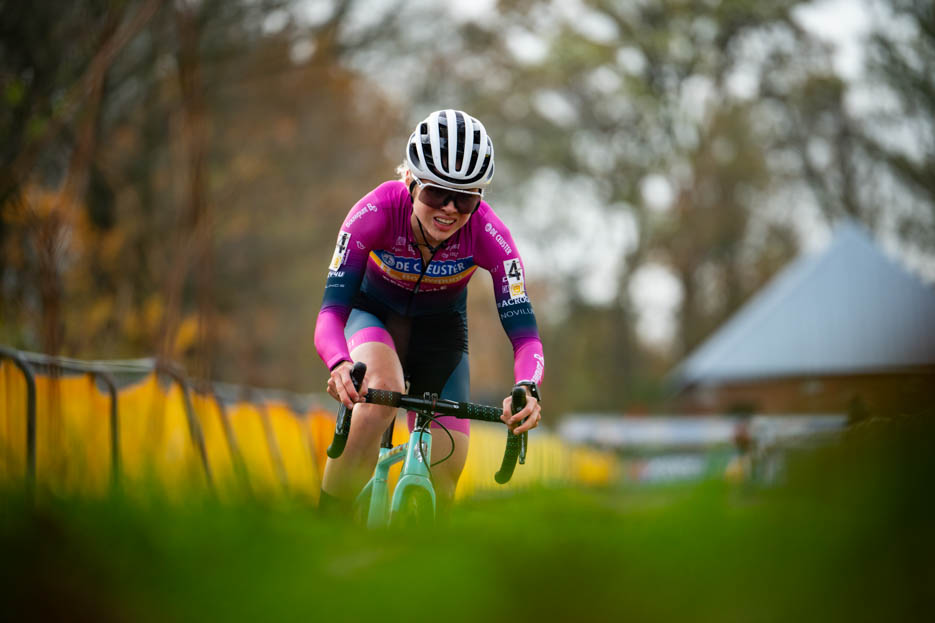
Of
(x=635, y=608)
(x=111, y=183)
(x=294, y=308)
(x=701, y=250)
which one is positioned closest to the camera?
(x=635, y=608)

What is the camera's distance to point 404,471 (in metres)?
4.07

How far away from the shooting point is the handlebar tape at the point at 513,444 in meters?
3.54

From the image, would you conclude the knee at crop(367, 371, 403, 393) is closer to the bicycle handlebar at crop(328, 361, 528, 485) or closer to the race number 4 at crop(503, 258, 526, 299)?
the bicycle handlebar at crop(328, 361, 528, 485)

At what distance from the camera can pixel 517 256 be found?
451cm

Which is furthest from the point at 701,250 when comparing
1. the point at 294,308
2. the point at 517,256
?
the point at 517,256

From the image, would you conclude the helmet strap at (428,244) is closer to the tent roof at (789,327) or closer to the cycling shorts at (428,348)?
the cycling shorts at (428,348)

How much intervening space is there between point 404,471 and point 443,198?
1150 mm

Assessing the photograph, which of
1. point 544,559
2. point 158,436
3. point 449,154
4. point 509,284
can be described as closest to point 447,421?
point 509,284

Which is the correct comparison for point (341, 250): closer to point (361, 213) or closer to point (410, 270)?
point (361, 213)

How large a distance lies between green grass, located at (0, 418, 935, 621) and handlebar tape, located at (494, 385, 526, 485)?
2842mm

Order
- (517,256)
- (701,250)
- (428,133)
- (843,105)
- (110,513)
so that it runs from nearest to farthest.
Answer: (110,513) → (428,133) → (517,256) → (843,105) → (701,250)

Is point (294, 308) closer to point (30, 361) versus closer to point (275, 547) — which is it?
point (30, 361)

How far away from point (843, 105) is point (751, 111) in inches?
122

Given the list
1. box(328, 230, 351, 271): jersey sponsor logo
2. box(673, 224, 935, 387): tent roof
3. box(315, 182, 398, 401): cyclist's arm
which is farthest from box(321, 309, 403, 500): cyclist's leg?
box(673, 224, 935, 387): tent roof
